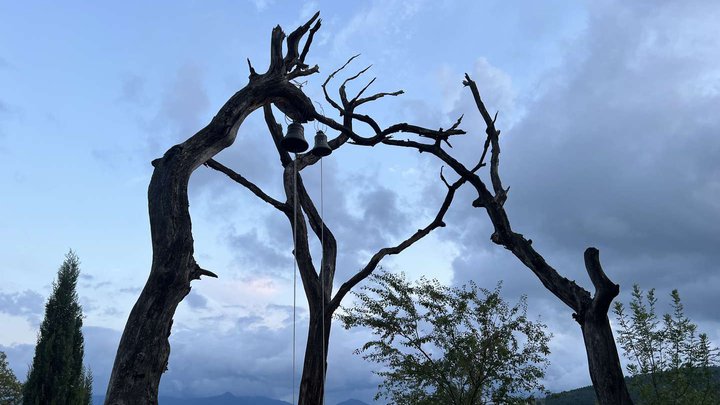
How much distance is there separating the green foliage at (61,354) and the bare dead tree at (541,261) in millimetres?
12797

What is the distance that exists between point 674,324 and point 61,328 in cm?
1685

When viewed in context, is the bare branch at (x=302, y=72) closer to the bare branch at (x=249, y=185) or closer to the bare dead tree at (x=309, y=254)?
the bare dead tree at (x=309, y=254)

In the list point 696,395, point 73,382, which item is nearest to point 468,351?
point 696,395

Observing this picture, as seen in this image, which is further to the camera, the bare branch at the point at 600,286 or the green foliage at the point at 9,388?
the green foliage at the point at 9,388

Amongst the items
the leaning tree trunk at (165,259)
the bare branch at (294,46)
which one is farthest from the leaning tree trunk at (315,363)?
the leaning tree trunk at (165,259)

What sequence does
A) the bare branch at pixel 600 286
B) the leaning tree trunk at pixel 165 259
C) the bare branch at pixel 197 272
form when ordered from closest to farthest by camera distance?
the leaning tree trunk at pixel 165 259, the bare branch at pixel 197 272, the bare branch at pixel 600 286

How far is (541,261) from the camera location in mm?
9031

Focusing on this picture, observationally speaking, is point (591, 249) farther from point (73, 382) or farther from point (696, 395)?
point (73, 382)

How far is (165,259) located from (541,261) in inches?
233

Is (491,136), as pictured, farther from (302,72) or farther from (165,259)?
(165,259)

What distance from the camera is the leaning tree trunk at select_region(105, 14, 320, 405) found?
14.4ft

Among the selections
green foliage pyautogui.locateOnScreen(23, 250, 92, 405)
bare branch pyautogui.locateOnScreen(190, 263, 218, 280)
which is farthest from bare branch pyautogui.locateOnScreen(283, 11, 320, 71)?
green foliage pyautogui.locateOnScreen(23, 250, 92, 405)

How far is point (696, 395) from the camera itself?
10211mm

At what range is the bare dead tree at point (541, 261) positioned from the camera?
7.66 metres
